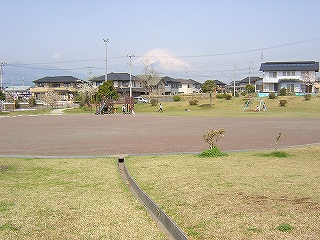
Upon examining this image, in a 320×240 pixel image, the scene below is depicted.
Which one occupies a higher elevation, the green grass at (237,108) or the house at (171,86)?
the house at (171,86)

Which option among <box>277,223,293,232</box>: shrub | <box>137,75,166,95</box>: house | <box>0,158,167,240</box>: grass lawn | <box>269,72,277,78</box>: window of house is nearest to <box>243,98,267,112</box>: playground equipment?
<box>269,72,277,78</box>: window of house

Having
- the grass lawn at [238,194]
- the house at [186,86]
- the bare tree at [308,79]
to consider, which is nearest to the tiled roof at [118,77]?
the house at [186,86]

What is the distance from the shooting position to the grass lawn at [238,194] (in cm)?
486

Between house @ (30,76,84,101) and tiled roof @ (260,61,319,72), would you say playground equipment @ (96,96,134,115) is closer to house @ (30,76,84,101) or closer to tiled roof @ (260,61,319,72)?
tiled roof @ (260,61,319,72)

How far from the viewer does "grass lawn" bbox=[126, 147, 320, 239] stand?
4.86 meters

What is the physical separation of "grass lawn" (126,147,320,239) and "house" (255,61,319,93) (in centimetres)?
5793

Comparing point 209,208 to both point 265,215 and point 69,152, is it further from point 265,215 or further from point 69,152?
point 69,152

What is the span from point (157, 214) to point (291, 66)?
6683cm

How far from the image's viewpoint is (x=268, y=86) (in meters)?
69.4

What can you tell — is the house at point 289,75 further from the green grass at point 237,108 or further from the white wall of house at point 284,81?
the green grass at point 237,108

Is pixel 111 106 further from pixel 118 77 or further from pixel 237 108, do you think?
pixel 118 77

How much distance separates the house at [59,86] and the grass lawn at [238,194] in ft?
285

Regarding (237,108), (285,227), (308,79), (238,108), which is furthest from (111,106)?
(285,227)

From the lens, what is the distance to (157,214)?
19.6 ft
